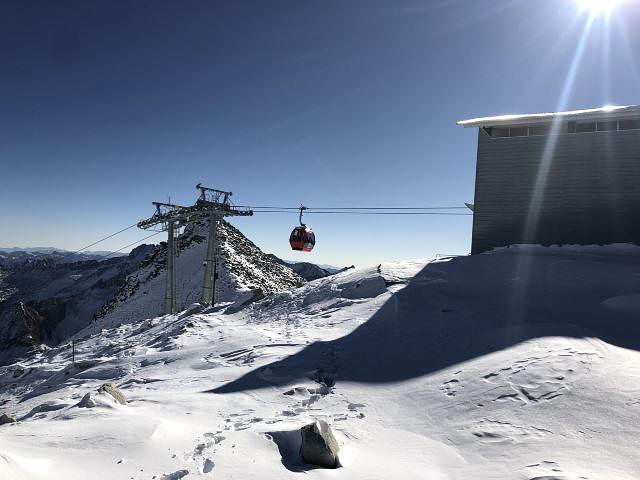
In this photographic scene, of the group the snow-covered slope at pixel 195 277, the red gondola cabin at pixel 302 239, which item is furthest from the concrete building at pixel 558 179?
the snow-covered slope at pixel 195 277

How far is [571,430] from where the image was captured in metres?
5.33

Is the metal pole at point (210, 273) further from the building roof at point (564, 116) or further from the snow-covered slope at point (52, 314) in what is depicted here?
the snow-covered slope at point (52, 314)

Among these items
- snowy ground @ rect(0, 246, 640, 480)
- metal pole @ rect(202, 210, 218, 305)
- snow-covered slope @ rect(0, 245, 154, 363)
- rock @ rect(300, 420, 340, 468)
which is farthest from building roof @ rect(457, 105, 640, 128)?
snow-covered slope @ rect(0, 245, 154, 363)

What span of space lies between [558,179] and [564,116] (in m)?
2.46

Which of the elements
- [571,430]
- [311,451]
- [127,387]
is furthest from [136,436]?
[571,430]

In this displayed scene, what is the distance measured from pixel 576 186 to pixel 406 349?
11248 millimetres

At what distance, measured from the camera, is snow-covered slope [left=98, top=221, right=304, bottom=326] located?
34.9 metres

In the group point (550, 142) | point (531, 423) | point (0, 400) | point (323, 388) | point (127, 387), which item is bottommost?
point (0, 400)

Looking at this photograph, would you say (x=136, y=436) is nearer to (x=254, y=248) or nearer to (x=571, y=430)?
(x=571, y=430)

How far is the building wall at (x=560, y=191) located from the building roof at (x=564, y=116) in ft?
2.04

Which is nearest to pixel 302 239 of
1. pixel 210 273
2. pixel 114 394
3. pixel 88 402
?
pixel 210 273

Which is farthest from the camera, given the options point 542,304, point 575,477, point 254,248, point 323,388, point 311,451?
point 254,248

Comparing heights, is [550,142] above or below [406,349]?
above

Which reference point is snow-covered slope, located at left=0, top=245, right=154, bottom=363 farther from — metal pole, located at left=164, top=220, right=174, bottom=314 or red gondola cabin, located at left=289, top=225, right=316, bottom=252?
red gondola cabin, located at left=289, top=225, right=316, bottom=252
